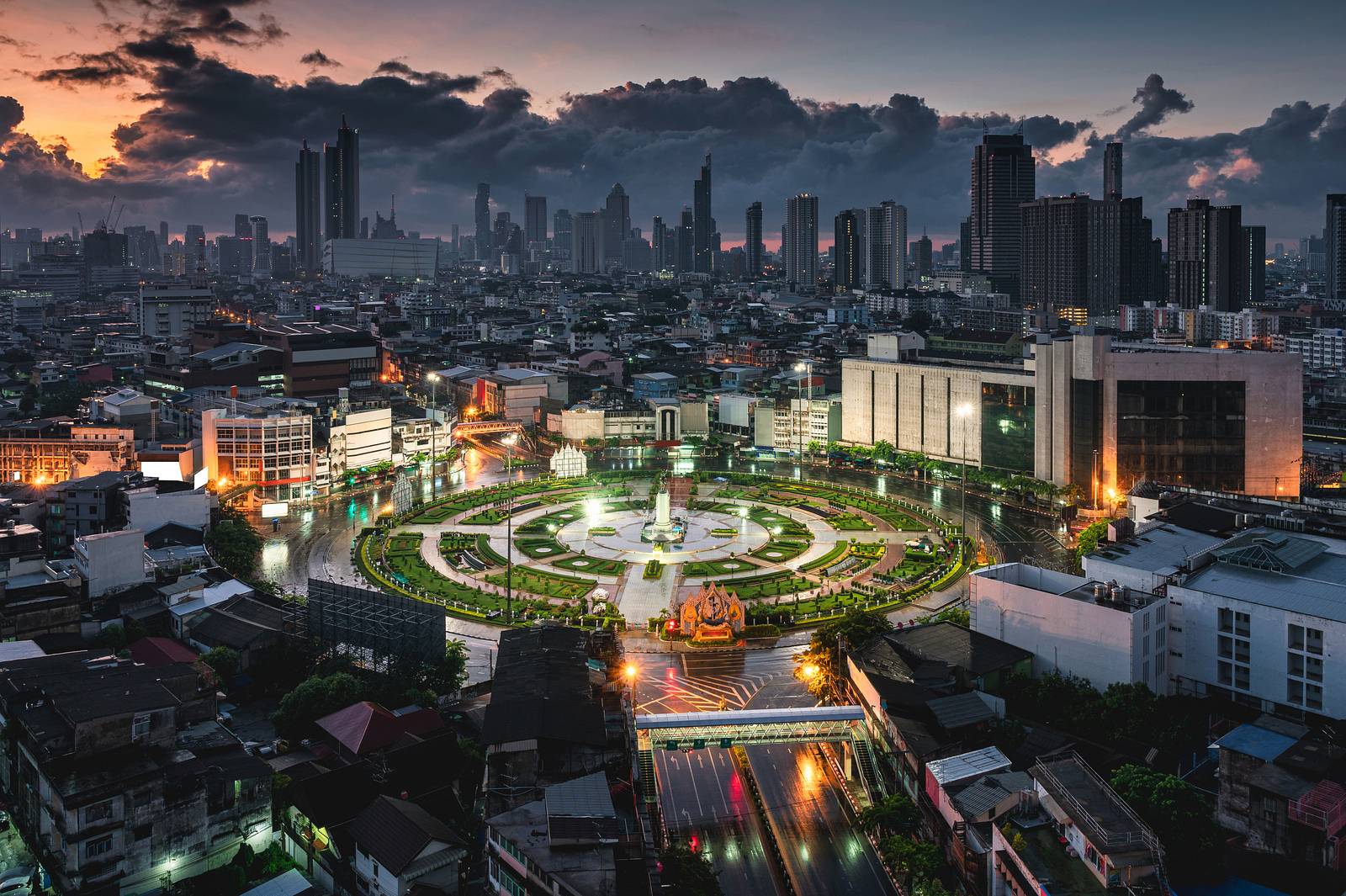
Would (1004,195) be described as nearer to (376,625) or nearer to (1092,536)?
(1092,536)

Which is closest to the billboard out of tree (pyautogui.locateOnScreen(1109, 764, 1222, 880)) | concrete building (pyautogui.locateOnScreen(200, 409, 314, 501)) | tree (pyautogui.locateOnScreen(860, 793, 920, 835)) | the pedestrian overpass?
the pedestrian overpass

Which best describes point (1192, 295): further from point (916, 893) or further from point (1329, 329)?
point (916, 893)

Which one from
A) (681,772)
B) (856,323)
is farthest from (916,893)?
(856,323)

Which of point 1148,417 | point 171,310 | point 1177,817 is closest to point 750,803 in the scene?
point 1177,817

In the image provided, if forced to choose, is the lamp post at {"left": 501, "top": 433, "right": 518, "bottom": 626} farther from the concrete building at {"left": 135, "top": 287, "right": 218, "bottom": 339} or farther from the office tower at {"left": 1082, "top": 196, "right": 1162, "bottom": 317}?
the office tower at {"left": 1082, "top": 196, "right": 1162, "bottom": 317}

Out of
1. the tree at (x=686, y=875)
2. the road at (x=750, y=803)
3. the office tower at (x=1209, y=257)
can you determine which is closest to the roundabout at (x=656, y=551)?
the road at (x=750, y=803)

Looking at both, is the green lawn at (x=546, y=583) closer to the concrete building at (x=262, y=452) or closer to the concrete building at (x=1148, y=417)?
the concrete building at (x=262, y=452)
